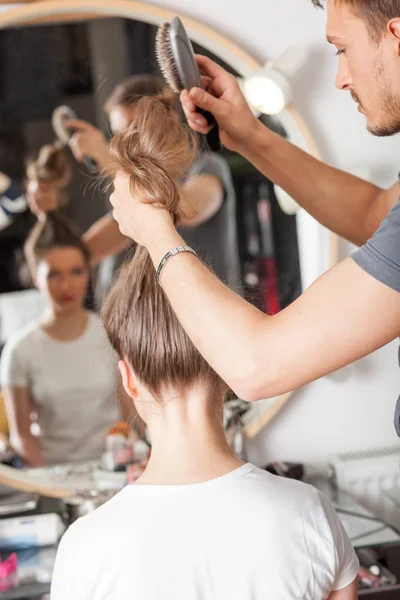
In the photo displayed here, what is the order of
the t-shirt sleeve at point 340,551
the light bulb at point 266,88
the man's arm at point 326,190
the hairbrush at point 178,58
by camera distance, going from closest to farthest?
1. the t-shirt sleeve at point 340,551
2. the hairbrush at point 178,58
3. the man's arm at point 326,190
4. the light bulb at point 266,88

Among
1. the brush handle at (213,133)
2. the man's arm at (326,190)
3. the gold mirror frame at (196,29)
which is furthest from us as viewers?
the gold mirror frame at (196,29)

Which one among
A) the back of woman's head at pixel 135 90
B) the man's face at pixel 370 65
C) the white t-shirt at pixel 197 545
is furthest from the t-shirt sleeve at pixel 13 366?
the man's face at pixel 370 65

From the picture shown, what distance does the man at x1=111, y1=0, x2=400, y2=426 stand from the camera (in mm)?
836

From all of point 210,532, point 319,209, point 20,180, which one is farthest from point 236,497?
point 20,180

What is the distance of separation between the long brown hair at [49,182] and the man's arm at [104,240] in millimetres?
57

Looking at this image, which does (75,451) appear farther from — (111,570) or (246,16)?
(246,16)

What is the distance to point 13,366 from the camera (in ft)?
5.24

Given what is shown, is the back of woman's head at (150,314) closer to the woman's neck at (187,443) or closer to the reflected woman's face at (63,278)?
the woman's neck at (187,443)

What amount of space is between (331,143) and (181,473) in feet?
3.50

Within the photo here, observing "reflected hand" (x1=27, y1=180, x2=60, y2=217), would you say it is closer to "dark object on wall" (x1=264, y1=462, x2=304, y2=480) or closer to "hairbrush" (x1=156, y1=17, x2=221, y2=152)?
"hairbrush" (x1=156, y1=17, x2=221, y2=152)

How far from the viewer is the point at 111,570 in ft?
2.84

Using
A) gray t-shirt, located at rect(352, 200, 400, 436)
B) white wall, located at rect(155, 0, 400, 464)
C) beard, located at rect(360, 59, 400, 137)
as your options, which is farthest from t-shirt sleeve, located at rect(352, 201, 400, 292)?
white wall, located at rect(155, 0, 400, 464)

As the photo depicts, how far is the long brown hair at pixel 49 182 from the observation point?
158 cm

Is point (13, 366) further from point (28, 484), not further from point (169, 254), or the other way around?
point (169, 254)
